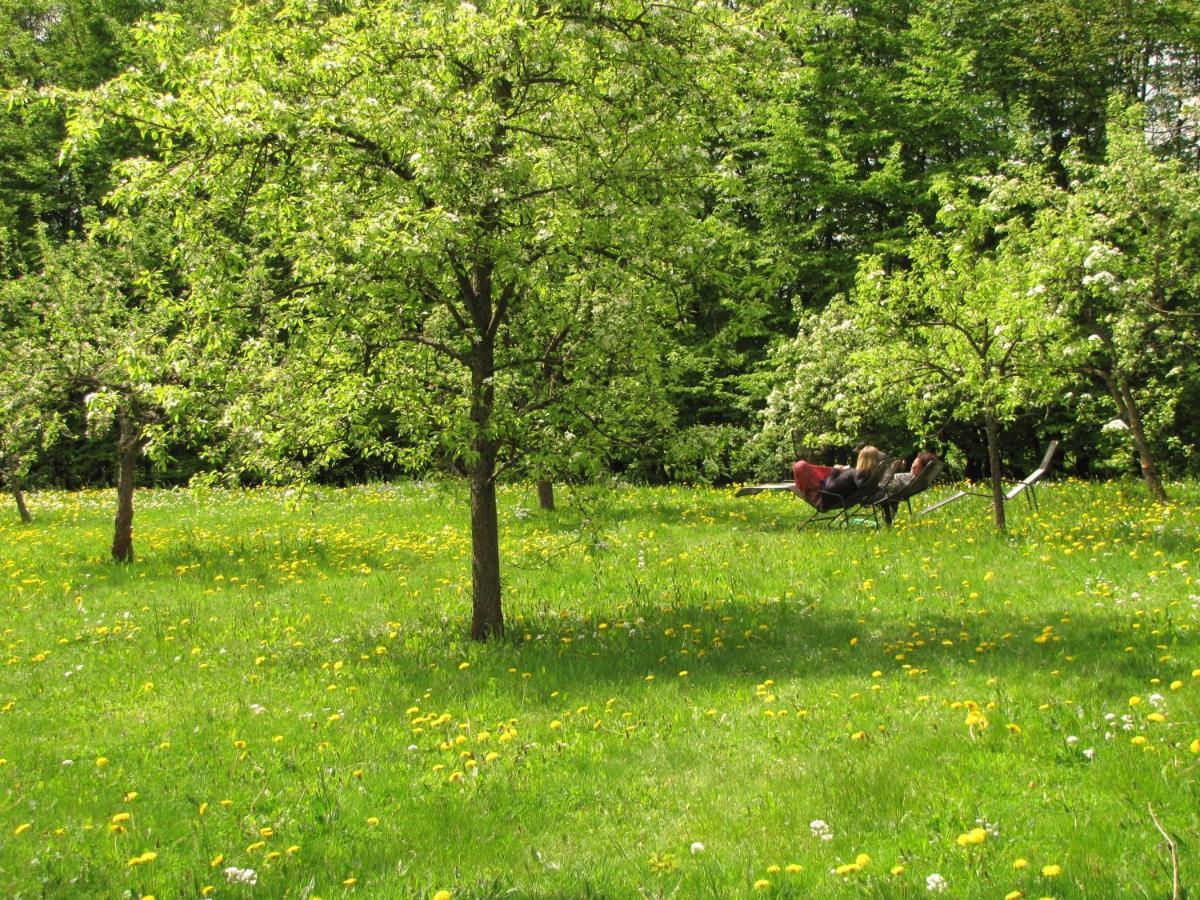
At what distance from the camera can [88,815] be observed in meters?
5.63

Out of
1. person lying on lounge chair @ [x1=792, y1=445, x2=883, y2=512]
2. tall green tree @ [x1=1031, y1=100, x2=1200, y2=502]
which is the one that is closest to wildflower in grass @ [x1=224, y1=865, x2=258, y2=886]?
person lying on lounge chair @ [x1=792, y1=445, x2=883, y2=512]

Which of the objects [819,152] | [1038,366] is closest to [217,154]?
[1038,366]

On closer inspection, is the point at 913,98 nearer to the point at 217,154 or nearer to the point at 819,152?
the point at 819,152

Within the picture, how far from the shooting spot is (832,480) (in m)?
13.7

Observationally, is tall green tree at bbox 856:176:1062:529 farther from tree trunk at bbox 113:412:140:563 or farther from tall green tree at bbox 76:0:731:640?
tree trunk at bbox 113:412:140:563

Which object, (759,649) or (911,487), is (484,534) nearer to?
(759,649)

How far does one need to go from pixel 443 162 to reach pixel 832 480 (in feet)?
26.4

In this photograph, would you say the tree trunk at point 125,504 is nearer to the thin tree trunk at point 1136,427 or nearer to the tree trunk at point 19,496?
the tree trunk at point 19,496

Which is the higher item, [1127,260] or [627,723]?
[1127,260]

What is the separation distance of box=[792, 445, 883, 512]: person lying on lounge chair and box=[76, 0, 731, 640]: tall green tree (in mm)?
5742

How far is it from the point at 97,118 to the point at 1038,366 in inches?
426

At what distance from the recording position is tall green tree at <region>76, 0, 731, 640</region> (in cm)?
778

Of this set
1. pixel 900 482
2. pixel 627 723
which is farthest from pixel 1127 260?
pixel 627 723

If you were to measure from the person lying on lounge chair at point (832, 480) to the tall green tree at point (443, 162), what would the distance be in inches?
226
